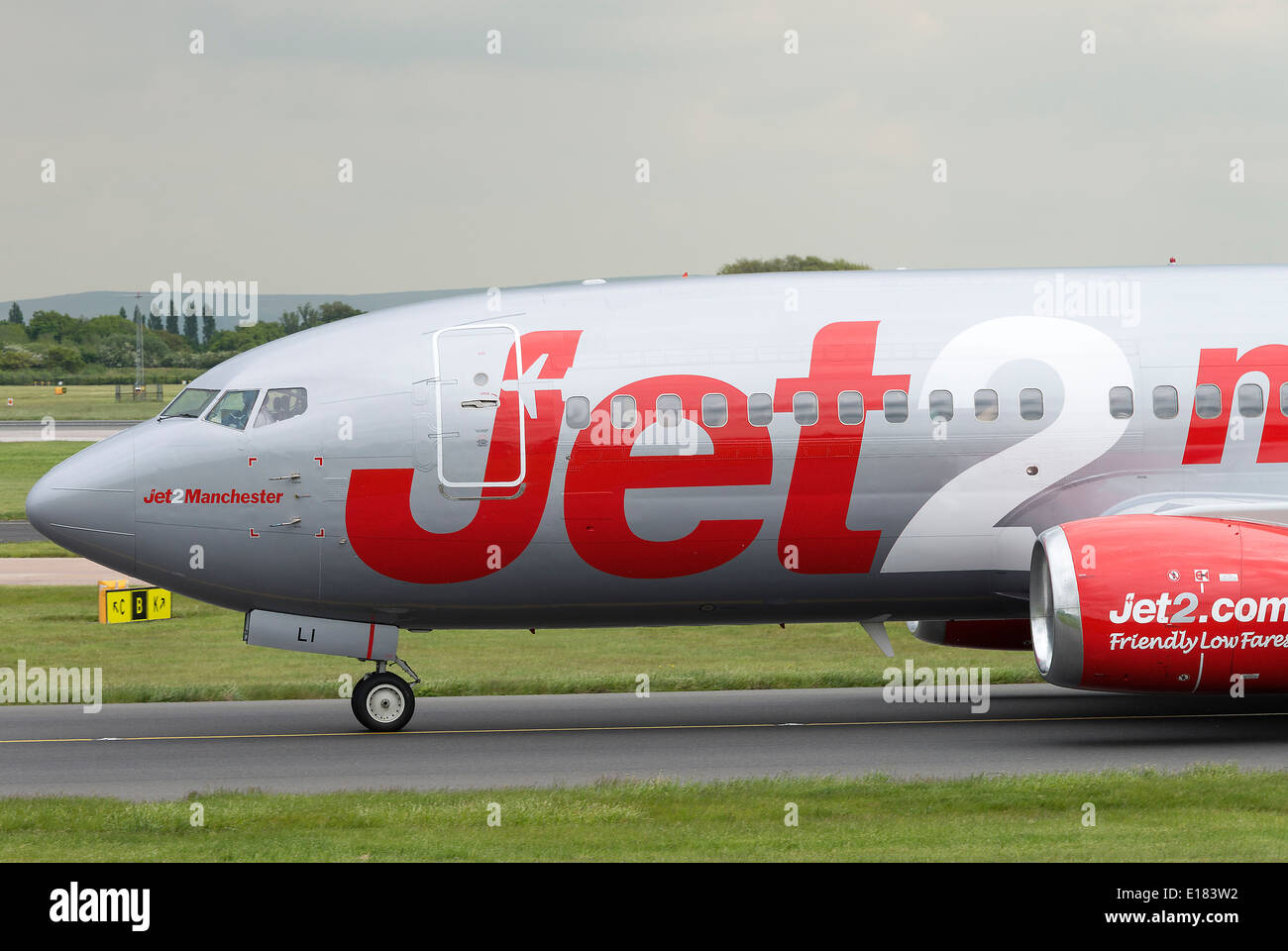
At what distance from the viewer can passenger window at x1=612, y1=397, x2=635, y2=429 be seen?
15.9m

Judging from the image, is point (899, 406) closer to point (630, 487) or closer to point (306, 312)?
point (630, 487)

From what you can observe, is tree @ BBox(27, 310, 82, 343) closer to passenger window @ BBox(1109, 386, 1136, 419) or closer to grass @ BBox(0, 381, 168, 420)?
grass @ BBox(0, 381, 168, 420)

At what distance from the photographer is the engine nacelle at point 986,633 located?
18766 millimetres

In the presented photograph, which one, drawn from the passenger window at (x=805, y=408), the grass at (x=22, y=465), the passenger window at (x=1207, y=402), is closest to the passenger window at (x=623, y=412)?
the passenger window at (x=805, y=408)

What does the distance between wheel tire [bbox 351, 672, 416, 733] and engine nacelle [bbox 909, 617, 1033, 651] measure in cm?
652

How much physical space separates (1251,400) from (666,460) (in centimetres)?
613

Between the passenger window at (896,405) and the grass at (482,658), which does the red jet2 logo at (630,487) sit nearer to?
the passenger window at (896,405)

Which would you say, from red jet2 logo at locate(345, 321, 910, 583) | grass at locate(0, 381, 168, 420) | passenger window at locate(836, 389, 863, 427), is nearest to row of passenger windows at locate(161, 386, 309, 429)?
red jet2 logo at locate(345, 321, 910, 583)

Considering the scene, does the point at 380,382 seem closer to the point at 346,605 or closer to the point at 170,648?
the point at 346,605

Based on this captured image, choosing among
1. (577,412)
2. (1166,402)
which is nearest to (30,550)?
(577,412)

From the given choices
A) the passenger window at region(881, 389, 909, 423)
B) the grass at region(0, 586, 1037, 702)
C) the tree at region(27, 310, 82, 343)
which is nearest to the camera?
the passenger window at region(881, 389, 909, 423)

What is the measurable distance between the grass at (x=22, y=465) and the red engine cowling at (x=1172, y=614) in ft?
145
